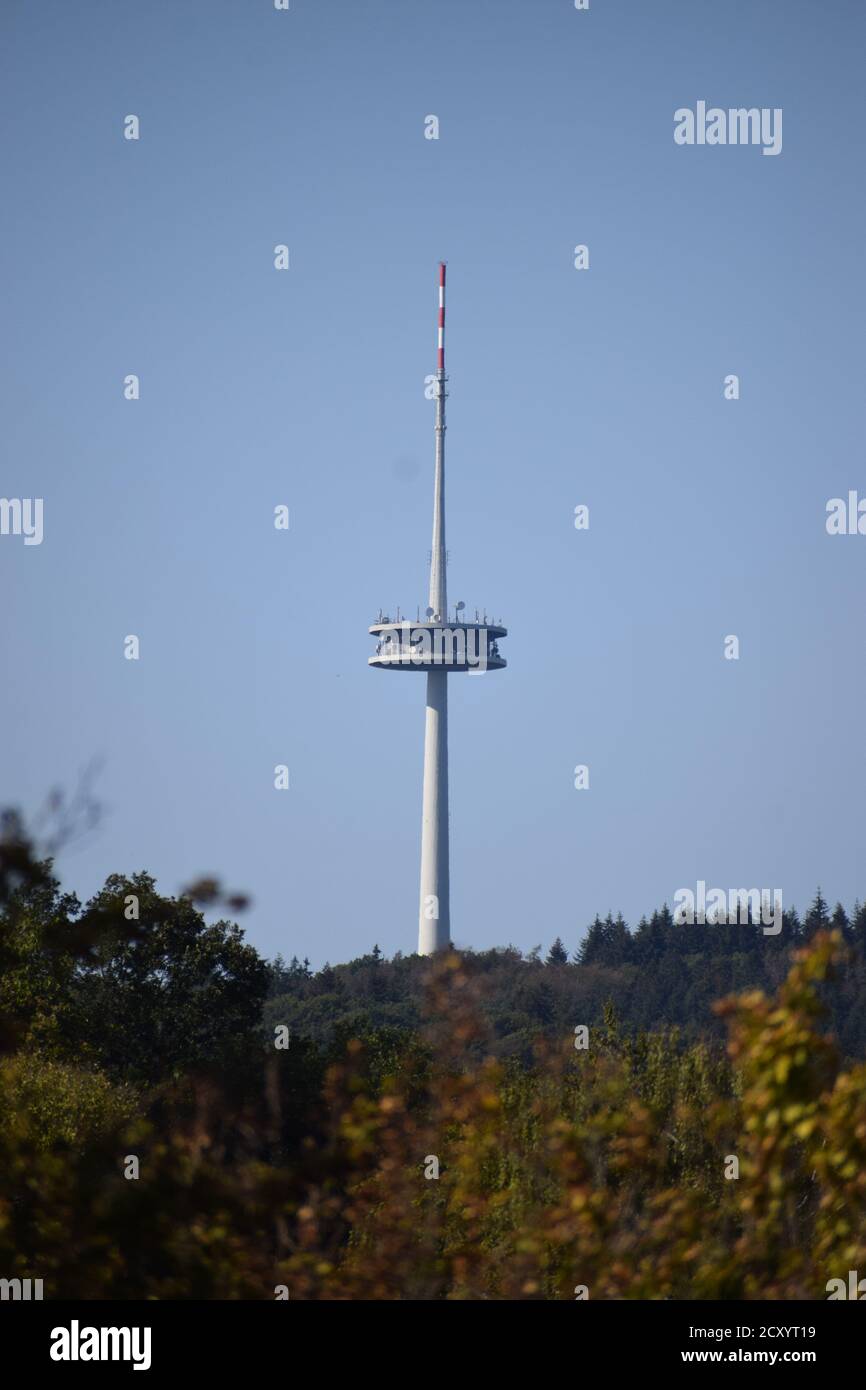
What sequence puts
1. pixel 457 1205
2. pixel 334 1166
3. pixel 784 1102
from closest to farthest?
pixel 784 1102, pixel 334 1166, pixel 457 1205

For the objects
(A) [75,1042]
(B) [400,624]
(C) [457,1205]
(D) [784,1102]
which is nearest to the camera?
(D) [784,1102]

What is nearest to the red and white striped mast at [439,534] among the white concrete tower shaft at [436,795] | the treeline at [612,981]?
the white concrete tower shaft at [436,795]

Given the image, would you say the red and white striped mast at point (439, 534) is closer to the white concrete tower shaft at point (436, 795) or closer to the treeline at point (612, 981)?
the white concrete tower shaft at point (436, 795)

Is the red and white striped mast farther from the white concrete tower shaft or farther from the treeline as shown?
the treeline

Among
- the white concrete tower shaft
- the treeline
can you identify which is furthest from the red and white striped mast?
the treeline

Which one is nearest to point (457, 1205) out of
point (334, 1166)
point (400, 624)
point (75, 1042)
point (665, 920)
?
point (334, 1166)
